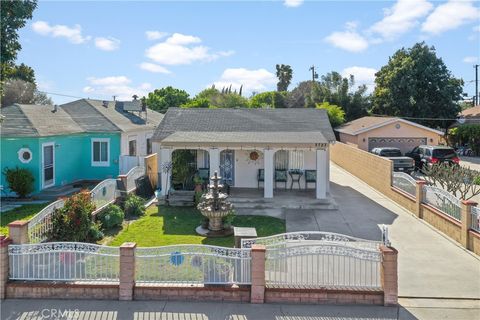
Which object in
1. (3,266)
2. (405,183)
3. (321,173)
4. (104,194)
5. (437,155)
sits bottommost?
(3,266)

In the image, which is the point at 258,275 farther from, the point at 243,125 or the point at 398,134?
the point at 398,134

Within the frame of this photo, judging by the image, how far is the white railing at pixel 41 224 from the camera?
919cm

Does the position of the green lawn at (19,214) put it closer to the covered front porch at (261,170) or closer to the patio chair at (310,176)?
the covered front porch at (261,170)

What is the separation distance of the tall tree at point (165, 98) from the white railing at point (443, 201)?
51126 millimetres

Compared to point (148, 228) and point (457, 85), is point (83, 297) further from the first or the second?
point (457, 85)

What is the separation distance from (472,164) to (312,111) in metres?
15.7

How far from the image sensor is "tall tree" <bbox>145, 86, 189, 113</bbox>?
62219 mm

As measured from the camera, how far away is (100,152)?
21.5m

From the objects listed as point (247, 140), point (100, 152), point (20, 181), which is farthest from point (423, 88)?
point (20, 181)

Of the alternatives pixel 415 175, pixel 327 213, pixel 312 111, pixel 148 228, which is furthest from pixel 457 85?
pixel 148 228

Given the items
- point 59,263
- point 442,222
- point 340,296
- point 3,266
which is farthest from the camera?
point 442,222

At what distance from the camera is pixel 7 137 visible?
1698 cm

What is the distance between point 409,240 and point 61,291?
9.25 metres

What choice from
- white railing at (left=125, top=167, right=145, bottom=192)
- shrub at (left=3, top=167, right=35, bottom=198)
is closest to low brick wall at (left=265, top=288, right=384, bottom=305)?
white railing at (left=125, top=167, right=145, bottom=192)
